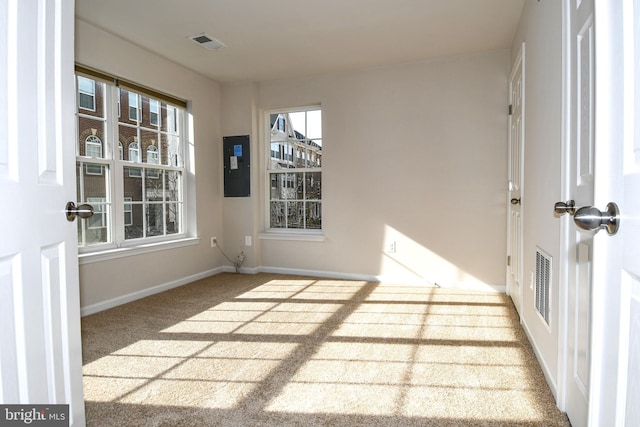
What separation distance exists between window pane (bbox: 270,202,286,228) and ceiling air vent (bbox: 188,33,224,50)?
1.99 metres

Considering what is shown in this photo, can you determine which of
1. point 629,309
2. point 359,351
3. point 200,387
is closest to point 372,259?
point 359,351

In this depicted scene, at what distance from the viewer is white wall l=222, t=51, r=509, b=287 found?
3.83 meters

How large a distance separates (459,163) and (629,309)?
3.47 m

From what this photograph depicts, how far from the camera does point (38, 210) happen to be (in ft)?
3.71

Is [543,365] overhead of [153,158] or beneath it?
beneath

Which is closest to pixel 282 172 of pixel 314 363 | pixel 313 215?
pixel 313 215

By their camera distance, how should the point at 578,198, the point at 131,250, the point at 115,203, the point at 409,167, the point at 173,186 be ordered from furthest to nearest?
the point at 173,186 < the point at 409,167 < the point at 131,250 < the point at 115,203 < the point at 578,198

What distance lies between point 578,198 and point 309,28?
102 inches

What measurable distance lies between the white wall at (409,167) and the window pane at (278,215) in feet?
0.87

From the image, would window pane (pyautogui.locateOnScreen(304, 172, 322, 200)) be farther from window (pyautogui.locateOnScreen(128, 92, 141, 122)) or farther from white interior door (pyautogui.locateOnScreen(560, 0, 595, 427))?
white interior door (pyautogui.locateOnScreen(560, 0, 595, 427))

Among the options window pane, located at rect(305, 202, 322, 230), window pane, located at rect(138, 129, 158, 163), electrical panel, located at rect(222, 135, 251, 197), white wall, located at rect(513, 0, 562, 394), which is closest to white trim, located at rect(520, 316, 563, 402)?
white wall, located at rect(513, 0, 562, 394)

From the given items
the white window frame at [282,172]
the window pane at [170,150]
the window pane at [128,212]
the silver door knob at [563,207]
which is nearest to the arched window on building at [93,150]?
the window pane at [128,212]

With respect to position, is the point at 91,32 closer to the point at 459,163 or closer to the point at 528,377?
the point at 459,163

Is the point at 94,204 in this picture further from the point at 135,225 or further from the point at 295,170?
the point at 295,170
